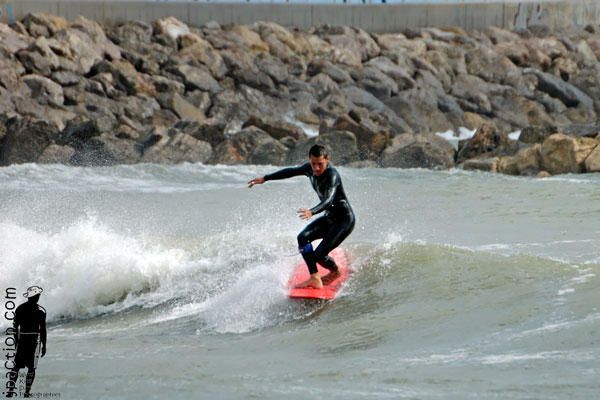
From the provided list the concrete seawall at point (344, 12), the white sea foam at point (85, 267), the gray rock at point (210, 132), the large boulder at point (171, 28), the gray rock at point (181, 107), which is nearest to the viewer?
the white sea foam at point (85, 267)

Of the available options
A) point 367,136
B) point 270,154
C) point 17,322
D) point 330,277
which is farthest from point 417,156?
point 17,322

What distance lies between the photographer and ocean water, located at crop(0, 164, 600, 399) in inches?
302

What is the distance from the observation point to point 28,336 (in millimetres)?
7684

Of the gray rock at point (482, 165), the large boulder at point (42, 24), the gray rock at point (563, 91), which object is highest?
the large boulder at point (42, 24)

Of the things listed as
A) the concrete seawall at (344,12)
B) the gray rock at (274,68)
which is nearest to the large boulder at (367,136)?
the gray rock at (274,68)

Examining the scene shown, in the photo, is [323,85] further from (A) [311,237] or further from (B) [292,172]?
(A) [311,237]

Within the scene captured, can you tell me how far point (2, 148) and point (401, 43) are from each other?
52.9 ft

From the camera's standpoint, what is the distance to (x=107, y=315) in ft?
37.1

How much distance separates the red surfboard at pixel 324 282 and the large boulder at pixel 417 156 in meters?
10.9

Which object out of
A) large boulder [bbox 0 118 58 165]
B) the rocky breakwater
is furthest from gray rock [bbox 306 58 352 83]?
large boulder [bbox 0 118 58 165]

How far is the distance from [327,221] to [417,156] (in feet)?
40.1

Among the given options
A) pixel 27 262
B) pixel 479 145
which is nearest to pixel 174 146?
pixel 479 145

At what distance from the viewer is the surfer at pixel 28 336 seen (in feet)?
24.4

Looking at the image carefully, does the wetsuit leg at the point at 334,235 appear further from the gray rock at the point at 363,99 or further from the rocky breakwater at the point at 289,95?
the gray rock at the point at 363,99
